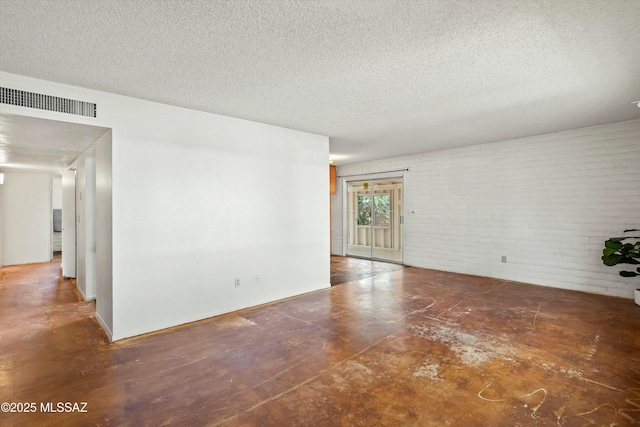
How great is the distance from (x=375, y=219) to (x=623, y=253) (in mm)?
5022

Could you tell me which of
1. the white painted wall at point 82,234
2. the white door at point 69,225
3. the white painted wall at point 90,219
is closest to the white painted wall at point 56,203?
the white door at point 69,225

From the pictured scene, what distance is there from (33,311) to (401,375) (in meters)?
4.90

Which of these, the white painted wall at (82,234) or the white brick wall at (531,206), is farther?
the white brick wall at (531,206)

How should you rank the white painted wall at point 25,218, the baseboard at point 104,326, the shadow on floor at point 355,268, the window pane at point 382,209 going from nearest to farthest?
the baseboard at point 104,326 < the shadow on floor at point 355,268 < the white painted wall at point 25,218 < the window pane at point 382,209

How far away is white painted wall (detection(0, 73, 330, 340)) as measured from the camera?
3365mm

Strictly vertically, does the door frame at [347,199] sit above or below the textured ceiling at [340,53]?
below

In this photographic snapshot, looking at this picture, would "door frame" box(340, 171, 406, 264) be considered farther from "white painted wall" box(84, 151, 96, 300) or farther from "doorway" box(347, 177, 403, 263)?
"white painted wall" box(84, 151, 96, 300)

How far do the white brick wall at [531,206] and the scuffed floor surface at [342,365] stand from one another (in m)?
0.99

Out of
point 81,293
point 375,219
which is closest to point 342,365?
point 81,293

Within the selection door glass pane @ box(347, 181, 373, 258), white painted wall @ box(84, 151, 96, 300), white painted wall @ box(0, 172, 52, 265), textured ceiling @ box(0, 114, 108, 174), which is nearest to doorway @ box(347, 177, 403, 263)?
door glass pane @ box(347, 181, 373, 258)

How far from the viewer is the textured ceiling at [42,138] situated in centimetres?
312

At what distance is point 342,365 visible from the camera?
2768mm

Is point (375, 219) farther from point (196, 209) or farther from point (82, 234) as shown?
point (82, 234)

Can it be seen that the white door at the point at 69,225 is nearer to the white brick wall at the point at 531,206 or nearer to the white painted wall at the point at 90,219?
the white painted wall at the point at 90,219
